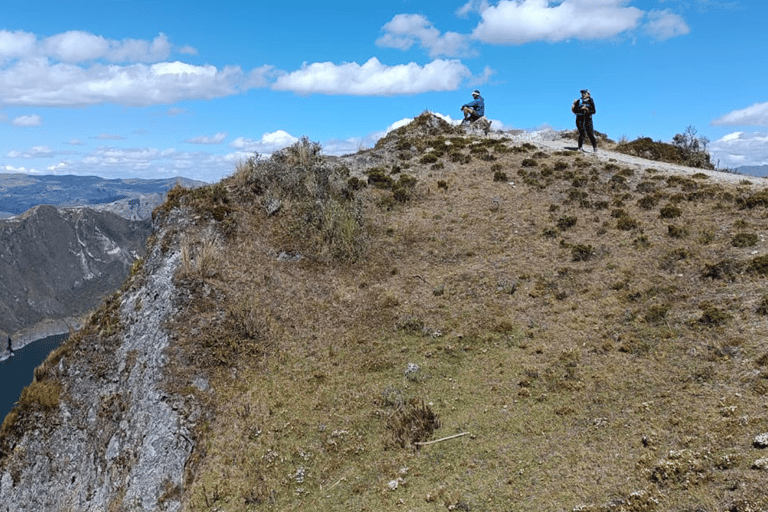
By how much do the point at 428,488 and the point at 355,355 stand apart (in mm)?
6275

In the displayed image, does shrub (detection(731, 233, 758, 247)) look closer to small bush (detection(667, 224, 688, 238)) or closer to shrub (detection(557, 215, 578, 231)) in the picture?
small bush (detection(667, 224, 688, 238))

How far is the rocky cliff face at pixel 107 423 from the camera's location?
13.6m

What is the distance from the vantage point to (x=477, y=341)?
50.8 feet

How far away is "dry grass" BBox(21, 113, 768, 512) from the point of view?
9.77 m

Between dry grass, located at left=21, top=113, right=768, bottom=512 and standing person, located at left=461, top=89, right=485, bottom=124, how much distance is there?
12.4m

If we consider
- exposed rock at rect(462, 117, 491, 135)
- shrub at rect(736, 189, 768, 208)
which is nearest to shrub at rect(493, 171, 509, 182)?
exposed rock at rect(462, 117, 491, 135)

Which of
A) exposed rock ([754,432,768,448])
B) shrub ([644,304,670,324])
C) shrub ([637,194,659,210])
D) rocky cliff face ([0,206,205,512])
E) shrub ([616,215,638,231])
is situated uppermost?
shrub ([637,194,659,210])

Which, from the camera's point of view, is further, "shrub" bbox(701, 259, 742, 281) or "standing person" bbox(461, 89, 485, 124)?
"standing person" bbox(461, 89, 485, 124)

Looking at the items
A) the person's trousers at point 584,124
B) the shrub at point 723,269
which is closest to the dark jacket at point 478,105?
the person's trousers at point 584,124

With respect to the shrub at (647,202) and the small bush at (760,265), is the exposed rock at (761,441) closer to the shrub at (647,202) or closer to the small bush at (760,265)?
the small bush at (760,265)

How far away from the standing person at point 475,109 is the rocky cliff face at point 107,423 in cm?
2643

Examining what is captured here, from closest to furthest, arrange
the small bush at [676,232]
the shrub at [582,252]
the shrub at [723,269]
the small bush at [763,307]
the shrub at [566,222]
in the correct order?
the small bush at [763,307]
the shrub at [723,269]
the small bush at [676,232]
the shrub at [582,252]
the shrub at [566,222]

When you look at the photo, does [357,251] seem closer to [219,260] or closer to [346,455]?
[219,260]

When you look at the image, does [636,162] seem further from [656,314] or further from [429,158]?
[656,314]
